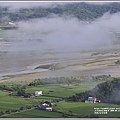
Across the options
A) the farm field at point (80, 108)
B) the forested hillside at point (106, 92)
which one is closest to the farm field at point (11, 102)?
the farm field at point (80, 108)

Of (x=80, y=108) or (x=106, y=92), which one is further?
(x=106, y=92)

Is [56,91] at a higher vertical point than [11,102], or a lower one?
higher

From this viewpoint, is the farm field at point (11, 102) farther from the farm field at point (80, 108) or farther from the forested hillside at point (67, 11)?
the forested hillside at point (67, 11)

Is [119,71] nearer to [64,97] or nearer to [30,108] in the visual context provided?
[64,97]

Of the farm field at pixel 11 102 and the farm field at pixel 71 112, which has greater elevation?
the farm field at pixel 11 102

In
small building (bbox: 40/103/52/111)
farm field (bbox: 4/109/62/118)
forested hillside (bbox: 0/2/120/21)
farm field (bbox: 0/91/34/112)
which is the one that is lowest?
farm field (bbox: 4/109/62/118)

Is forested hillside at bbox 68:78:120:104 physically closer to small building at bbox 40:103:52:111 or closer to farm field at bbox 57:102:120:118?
farm field at bbox 57:102:120:118

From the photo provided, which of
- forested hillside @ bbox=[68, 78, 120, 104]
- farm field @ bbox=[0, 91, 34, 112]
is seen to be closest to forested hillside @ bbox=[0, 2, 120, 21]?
forested hillside @ bbox=[68, 78, 120, 104]

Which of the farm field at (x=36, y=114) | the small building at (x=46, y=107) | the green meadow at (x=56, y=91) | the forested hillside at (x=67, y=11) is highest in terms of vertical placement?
the forested hillside at (x=67, y=11)

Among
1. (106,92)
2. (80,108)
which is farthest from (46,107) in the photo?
(106,92)

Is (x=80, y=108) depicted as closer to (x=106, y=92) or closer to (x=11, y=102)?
(x=106, y=92)

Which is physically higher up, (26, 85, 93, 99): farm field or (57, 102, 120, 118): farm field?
(26, 85, 93, 99): farm field
